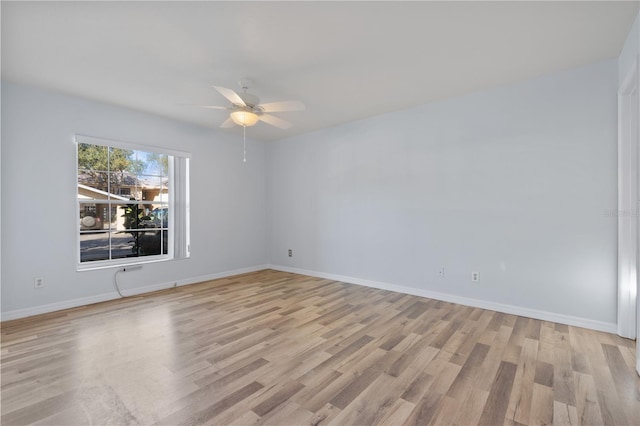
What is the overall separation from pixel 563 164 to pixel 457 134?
45.4 inches

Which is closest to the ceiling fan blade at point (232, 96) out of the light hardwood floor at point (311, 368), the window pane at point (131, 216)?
the light hardwood floor at point (311, 368)

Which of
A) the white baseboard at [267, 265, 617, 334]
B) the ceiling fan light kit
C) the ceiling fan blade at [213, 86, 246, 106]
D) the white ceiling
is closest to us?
the white ceiling

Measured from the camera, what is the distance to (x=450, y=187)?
3.77 metres

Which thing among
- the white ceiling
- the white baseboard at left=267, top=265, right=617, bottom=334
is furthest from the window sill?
the white baseboard at left=267, top=265, right=617, bottom=334

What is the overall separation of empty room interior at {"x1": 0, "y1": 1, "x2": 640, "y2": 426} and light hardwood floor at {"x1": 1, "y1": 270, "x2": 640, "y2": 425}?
2 cm

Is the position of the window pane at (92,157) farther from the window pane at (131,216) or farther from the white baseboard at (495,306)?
the white baseboard at (495,306)

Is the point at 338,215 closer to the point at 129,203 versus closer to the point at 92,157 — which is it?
the point at 129,203

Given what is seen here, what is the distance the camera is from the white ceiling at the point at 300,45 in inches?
82.7

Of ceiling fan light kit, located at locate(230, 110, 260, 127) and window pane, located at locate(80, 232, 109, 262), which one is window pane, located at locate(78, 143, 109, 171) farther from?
ceiling fan light kit, located at locate(230, 110, 260, 127)

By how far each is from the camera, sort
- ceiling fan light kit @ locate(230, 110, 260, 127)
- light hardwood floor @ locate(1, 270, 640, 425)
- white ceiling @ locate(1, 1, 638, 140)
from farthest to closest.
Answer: ceiling fan light kit @ locate(230, 110, 260, 127)
white ceiling @ locate(1, 1, 638, 140)
light hardwood floor @ locate(1, 270, 640, 425)

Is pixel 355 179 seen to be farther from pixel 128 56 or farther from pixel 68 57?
A: pixel 68 57

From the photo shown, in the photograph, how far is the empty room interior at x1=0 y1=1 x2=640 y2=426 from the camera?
198 centimetres

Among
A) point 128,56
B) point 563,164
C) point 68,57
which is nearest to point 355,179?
point 563,164

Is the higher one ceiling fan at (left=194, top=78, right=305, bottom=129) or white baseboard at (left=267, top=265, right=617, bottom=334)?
ceiling fan at (left=194, top=78, right=305, bottom=129)
